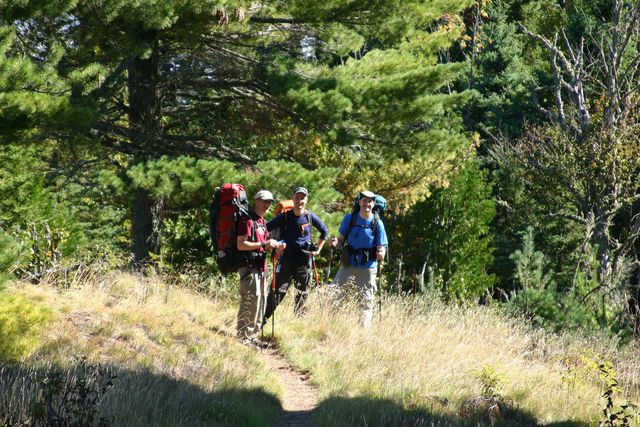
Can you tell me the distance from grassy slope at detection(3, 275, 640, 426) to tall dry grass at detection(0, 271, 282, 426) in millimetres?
18

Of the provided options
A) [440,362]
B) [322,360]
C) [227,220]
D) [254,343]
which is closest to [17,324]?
[227,220]

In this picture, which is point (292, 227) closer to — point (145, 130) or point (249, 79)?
point (249, 79)

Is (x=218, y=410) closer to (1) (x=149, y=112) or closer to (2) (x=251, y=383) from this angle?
(2) (x=251, y=383)

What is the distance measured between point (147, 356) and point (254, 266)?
1477mm

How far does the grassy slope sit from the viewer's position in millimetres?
6375

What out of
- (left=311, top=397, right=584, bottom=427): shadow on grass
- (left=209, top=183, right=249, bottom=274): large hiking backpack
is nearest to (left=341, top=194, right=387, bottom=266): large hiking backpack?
(left=209, top=183, right=249, bottom=274): large hiking backpack

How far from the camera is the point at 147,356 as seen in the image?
7.44 meters

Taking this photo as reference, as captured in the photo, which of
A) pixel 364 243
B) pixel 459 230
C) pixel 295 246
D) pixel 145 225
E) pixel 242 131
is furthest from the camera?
pixel 459 230

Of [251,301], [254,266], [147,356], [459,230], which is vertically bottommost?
[147,356]

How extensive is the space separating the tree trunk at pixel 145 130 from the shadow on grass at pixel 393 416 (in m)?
6.64

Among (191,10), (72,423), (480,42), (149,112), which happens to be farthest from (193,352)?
(480,42)

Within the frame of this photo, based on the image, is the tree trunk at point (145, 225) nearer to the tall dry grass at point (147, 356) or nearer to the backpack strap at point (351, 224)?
the tall dry grass at point (147, 356)

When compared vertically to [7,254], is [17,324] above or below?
below

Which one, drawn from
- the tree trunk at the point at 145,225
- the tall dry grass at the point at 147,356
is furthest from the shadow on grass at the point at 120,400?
the tree trunk at the point at 145,225
